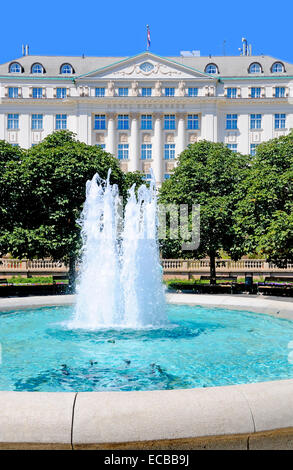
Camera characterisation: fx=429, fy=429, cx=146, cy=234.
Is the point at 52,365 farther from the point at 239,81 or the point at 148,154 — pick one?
the point at 239,81

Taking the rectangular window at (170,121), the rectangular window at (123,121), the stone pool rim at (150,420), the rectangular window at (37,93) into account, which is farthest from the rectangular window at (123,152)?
the stone pool rim at (150,420)

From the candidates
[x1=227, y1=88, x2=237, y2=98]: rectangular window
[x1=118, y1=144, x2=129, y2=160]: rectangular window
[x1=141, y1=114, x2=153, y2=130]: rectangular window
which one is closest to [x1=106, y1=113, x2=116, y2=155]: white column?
[x1=118, y1=144, x2=129, y2=160]: rectangular window

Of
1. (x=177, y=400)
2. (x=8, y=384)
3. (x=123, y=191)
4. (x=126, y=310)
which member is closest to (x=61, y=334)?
(x=126, y=310)

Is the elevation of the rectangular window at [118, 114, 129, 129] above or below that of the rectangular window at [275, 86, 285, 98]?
below

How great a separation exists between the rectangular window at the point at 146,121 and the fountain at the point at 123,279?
4838cm

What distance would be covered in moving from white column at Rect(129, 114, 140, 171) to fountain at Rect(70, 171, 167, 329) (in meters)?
46.3

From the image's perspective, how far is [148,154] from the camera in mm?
61938

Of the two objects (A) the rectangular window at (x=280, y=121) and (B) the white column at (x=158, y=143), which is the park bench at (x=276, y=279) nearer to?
(B) the white column at (x=158, y=143)

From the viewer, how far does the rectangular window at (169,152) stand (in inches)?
2434

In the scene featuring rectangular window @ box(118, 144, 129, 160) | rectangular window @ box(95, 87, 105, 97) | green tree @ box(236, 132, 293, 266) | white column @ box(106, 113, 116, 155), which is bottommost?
green tree @ box(236, 132, 293, 266)

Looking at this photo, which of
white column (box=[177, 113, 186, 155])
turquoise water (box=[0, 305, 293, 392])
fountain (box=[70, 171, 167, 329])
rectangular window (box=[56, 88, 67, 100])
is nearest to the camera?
turquoise water (box=[0, 305, 293, 392])

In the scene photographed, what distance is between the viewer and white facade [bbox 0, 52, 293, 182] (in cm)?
6084

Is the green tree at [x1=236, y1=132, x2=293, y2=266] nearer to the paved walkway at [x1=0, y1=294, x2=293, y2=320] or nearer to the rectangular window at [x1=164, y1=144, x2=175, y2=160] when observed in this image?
the paved walkway at [x1=0, y1=294, x2=293, y2=320]

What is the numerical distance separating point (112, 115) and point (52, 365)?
56.7 meters
